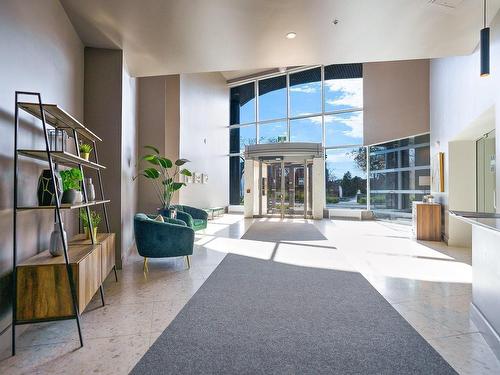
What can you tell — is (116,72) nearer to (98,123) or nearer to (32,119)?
(98,123)

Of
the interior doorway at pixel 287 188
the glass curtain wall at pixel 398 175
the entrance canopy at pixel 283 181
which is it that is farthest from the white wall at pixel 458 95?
the interior doorway at pixel 287 188

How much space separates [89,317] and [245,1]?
3.63 metres

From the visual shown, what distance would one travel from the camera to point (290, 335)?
2.44 m

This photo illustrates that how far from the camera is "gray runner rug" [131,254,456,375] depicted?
2021 millimetres

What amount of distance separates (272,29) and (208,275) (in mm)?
3388

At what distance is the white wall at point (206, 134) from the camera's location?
897cm

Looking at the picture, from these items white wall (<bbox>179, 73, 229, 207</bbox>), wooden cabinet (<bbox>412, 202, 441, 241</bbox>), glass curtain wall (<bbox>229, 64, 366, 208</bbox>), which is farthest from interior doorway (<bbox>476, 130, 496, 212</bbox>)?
white wall (<bbox>179, 73, 229, 207</bbox>)

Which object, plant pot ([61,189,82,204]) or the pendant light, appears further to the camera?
the pendant light

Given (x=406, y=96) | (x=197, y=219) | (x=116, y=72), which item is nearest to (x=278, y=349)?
(x=116, y=72)

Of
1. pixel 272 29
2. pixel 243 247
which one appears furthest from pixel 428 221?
pixel 272 29

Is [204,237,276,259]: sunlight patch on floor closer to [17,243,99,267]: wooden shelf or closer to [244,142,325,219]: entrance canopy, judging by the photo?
[17,243,99,267]: wooden shelf

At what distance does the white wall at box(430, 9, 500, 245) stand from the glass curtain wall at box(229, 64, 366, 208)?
4.00 meters

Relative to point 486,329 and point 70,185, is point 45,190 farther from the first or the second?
point 486,329

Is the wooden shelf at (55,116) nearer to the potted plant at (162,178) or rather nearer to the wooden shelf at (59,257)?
the wooden shelf at (59,257)
